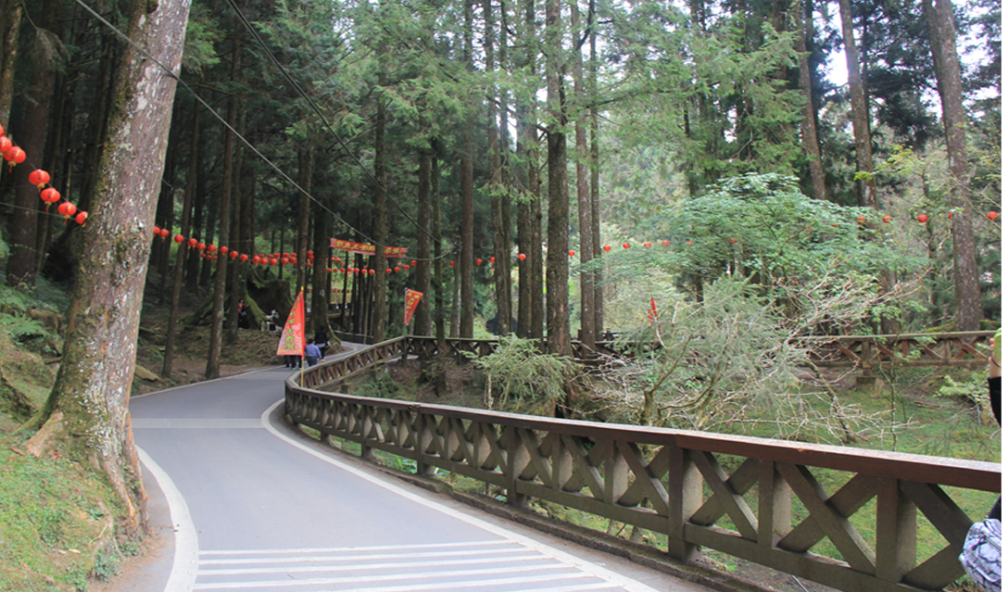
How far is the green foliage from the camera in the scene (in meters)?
14.6

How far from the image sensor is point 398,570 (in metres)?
4.50

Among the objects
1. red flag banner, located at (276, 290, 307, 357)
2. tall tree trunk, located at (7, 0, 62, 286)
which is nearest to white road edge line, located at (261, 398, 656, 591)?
red flag banner, located at (276, 290, 307, 357)

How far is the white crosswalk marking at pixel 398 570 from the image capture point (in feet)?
13.7

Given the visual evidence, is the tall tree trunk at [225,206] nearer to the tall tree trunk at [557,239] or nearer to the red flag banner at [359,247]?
the red flag banner at [359,247]

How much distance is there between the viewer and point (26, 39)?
17.0 m

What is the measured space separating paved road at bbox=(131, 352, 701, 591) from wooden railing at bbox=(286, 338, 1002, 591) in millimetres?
481

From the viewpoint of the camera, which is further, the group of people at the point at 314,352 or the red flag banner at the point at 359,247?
the red flag banner at the point at 359,247

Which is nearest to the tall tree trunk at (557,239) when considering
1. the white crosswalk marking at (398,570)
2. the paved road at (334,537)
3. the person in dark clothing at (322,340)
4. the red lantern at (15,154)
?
the paved road at (334,537)

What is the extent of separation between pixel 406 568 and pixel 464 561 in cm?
47

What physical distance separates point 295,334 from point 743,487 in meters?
13.2

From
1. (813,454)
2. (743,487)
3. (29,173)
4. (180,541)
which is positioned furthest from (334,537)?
(29,173)

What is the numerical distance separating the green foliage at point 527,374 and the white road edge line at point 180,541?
8379 millimetres

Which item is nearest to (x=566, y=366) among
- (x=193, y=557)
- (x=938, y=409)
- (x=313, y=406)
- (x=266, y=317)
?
(x=313, y=406)

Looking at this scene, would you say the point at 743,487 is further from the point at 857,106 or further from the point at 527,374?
the point at 857,106
